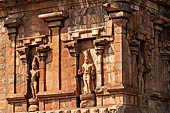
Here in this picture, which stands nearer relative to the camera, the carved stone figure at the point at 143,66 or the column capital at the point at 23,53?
the carved stone figure at the point at 143,66

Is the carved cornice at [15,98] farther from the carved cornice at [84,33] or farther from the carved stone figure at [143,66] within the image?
the carved stone figure at [143,66]

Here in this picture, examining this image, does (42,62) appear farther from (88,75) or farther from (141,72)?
(141,72)

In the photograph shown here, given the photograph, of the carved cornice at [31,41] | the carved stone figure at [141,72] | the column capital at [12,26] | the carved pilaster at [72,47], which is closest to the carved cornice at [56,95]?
the carved pilaster at [72,47]

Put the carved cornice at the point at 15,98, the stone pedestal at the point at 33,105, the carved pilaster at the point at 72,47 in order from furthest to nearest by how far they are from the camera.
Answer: the carved cornice at the point at 15,98 < the stone pedestal at the point at 33,105 < the carved pilaster at the point at 72,47

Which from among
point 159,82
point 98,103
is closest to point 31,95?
point 98,103

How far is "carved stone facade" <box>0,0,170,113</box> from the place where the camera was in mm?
29172

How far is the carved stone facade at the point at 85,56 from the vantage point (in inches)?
1148

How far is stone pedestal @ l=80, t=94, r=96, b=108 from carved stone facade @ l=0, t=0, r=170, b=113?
11 millimetres

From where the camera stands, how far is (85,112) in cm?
2902

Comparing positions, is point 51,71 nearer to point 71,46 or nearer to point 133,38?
point 71,46

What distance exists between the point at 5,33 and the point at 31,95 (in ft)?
10.1

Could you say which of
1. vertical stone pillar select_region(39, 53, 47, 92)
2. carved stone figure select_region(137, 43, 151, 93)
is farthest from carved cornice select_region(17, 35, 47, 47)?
carved stone figure select_region(137, 43, 151, 93)

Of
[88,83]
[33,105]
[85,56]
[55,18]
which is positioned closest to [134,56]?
[85,56]

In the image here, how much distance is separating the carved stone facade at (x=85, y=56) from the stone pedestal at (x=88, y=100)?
1 cm
